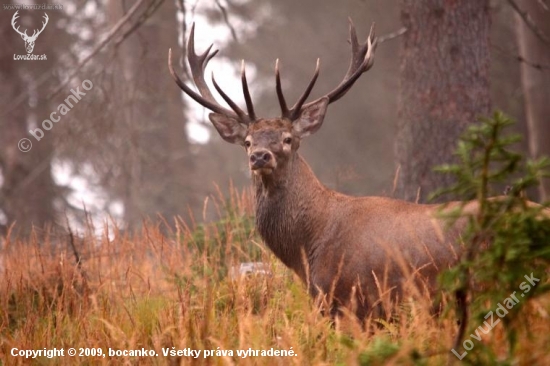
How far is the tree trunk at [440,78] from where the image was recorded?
24.5 ft

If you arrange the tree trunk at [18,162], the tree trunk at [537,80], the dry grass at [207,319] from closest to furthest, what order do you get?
the dry grass at [207,319] → the tree trunk at [537,80] → the tree trunk at [18,162]

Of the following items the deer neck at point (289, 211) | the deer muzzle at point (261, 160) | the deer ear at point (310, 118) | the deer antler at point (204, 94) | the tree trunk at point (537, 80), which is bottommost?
the deer neck at point (289, 211)

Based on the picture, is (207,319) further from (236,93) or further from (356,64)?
(236,93)

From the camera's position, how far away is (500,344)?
12.5 ft

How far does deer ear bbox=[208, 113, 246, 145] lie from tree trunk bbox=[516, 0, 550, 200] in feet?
21.4

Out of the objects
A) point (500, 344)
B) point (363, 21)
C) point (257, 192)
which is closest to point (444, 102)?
point (257, 192)

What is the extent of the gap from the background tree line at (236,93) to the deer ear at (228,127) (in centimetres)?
147

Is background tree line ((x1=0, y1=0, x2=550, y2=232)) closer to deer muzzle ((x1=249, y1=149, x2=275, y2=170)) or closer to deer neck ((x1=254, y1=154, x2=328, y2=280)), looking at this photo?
deer neck ((x1=254, y1=154, x2=328, y2=280))

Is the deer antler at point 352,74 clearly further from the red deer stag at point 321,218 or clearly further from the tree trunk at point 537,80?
the tree trunk at point 537,80

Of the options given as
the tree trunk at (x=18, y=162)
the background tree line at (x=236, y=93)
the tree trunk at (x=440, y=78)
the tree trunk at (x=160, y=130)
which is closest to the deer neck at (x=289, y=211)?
the background tree line at (x=236, y=93)

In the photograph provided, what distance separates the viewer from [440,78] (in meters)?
7.51

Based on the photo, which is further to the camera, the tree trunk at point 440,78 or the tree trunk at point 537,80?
the tree trunk at point 537,80

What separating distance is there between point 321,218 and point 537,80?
7.08 m

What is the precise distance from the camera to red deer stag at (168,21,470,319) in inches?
221
